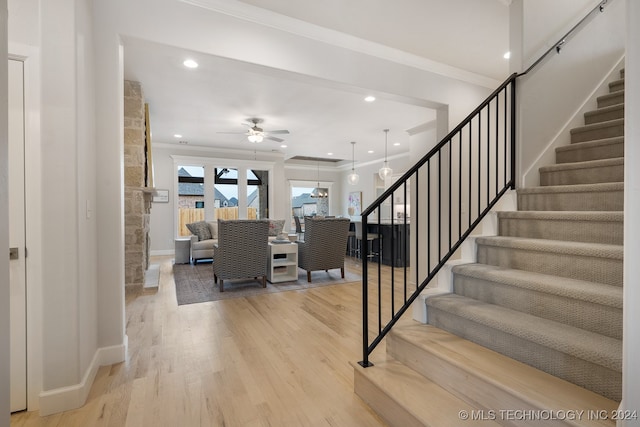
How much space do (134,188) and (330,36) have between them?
3.18m

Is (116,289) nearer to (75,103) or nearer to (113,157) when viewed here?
(113,157)

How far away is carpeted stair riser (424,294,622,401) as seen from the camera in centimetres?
122

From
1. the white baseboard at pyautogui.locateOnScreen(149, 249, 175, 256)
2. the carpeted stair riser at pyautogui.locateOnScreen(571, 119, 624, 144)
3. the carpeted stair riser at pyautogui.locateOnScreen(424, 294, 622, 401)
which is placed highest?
the carpeted stair riser at pyautogui.locateOnScreen(571, 119, 624, 144)

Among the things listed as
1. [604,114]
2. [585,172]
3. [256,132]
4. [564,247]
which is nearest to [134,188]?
[256,132]

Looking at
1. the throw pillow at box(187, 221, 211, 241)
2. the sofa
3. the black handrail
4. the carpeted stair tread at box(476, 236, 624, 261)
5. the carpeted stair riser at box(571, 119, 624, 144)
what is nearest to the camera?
the carpeted stair tread at box(476, 236, 624, 261)

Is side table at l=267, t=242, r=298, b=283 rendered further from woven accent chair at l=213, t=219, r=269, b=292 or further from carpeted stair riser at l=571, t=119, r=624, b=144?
carpeted stair riser at l=571, t=119, r=624, b=144

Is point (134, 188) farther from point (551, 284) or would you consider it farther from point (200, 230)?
point (551, 284)

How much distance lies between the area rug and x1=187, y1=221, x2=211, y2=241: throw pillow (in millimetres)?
1093

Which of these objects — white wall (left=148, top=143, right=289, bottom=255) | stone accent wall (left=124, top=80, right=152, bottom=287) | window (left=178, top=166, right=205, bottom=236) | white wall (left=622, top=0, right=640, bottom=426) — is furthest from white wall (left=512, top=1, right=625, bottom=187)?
window (left=178, top=166, right=205, bottom=236)

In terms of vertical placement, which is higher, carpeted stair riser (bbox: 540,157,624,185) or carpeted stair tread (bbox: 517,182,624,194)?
carpeted stair riser (bbox: 540,157,624,185)

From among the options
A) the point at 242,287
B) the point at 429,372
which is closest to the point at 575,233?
the point at 429,372

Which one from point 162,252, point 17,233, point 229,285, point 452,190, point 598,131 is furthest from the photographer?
point 162,252

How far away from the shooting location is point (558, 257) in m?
1.81

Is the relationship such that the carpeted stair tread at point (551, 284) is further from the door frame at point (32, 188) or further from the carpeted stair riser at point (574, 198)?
the door frame at point (32, 188)
